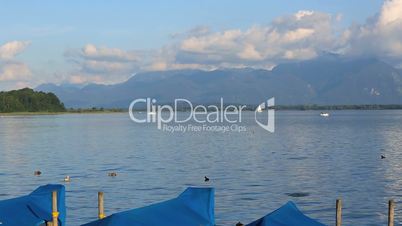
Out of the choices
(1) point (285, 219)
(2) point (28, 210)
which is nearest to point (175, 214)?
(1) point (285, 219)

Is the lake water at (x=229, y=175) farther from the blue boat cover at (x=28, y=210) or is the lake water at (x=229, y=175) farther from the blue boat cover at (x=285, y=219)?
the blue boat cover at (x=285, y=219)

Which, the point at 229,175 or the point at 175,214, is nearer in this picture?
the point at 175,214

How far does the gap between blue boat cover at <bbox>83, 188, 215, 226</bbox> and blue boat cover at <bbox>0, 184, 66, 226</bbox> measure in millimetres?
5586

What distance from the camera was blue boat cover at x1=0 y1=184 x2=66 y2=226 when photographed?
28391mm

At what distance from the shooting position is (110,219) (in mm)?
24047

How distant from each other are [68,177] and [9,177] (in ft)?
23.9

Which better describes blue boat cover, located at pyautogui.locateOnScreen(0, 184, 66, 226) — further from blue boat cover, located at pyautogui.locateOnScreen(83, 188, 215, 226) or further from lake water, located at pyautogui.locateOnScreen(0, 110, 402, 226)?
lake water, located at pyautogui.locateOnScreen(0, 110, 402, 226)

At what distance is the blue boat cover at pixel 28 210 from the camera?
28391mm

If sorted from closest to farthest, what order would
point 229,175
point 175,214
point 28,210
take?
point 175,214 → point 28,210 → point 229,175

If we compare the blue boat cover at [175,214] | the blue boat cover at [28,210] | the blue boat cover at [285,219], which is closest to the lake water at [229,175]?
the blue boat cover at [28,210]

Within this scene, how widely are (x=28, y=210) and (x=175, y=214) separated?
7156mm

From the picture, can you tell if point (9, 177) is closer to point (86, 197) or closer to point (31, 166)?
point (31, 166)

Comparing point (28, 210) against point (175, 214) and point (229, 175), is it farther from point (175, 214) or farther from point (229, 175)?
point (229, 175)

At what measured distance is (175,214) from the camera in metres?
27.7
